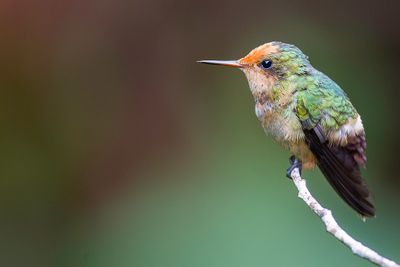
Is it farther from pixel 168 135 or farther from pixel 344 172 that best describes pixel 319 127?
pixel 168 135

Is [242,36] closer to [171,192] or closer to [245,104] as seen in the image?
[245,104]

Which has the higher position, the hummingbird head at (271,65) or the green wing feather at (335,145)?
the hummingbird head at (271,65)

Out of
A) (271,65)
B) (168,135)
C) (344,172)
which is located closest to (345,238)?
(344,172)

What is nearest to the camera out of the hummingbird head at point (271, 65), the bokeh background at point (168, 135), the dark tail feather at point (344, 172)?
the dark tail feather at point (344, 172)

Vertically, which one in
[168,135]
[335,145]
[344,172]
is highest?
[335,145]

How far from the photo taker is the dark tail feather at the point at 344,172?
9.66ft

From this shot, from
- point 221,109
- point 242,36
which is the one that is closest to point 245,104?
point 221,109

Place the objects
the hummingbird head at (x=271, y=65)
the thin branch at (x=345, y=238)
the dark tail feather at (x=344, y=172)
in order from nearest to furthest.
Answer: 1. the thin branch at (x=345, y=238)
2. the dark tail feather at (x=344, y=172)
3. the hummingbird head at (x=271, y=65)

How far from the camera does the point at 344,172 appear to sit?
2.95m

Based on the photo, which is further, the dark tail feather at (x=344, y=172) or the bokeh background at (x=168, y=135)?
the bokeh background at (x=168, y=135)

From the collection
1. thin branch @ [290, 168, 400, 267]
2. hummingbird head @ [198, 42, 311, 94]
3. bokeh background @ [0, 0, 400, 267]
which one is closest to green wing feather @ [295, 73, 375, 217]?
hummingbird head @ [198, 42, 311, 94]

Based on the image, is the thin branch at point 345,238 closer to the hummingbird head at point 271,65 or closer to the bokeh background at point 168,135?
the hummingbird head at point 271,65

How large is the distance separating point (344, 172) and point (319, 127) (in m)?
0.20

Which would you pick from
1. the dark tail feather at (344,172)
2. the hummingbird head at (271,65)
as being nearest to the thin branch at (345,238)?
the dark tail feather at (344,172)
